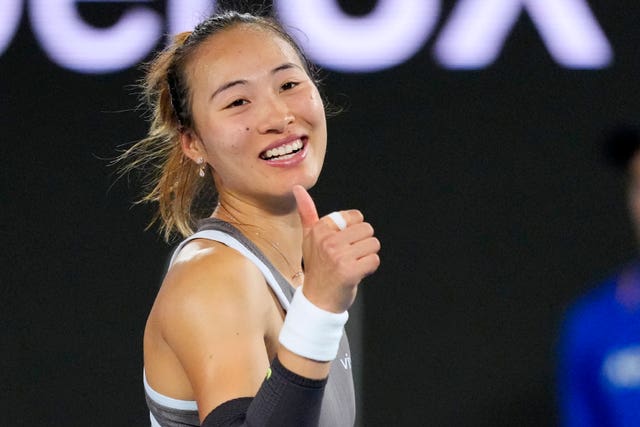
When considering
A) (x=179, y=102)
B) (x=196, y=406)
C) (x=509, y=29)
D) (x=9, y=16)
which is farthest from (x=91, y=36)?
(x=196, y=406)

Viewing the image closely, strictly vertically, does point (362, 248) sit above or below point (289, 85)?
below

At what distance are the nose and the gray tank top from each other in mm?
162

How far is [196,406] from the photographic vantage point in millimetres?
1686

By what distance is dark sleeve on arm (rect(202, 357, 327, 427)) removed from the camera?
145cm

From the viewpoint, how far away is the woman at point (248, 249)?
1.47 metres

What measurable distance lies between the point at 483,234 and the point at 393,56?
55 centimetres

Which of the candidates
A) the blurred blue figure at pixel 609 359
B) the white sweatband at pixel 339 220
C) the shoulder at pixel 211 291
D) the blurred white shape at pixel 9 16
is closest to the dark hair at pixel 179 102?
the shoulder at pixel 211 291

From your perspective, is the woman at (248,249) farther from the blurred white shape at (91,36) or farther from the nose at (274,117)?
the blurred white shape at (91,36)

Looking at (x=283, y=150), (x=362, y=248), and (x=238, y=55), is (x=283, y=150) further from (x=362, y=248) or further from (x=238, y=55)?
(x=362, y=248)

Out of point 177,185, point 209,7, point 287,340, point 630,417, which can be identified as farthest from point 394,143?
point 287,340

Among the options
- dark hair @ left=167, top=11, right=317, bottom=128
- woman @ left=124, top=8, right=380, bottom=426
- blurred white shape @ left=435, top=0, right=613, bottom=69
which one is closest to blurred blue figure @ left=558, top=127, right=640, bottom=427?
blurred white shape @ left=435, top=0, right=613, bottom=69

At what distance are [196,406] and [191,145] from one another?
48 centimetres

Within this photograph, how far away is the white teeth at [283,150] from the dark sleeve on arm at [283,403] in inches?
17.0

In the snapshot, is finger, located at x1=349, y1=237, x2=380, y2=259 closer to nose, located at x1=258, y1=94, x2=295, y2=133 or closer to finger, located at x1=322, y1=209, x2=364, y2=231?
finger, located at x1=322, y1=209, x2=364, y2=231
